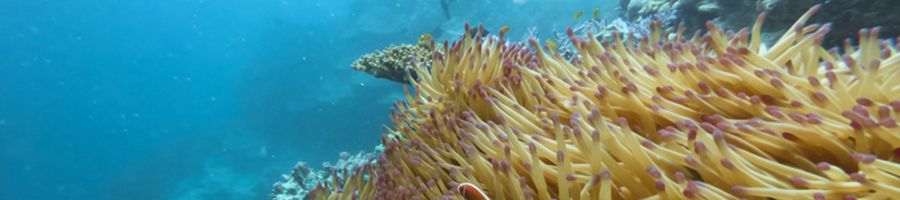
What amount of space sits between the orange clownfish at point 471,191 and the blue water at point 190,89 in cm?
1450

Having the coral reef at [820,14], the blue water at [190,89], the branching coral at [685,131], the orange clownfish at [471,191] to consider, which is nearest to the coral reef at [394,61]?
the coral reef at [820,14]

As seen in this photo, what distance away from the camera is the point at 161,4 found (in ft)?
190

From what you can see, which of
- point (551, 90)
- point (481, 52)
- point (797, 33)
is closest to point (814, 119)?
point (797, 33)

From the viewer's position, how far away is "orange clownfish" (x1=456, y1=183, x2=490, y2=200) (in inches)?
53.1

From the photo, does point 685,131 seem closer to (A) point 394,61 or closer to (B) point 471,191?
(B) point 471,191

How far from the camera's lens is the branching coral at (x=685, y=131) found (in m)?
1.06

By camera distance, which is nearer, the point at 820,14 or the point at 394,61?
the point at 820,14

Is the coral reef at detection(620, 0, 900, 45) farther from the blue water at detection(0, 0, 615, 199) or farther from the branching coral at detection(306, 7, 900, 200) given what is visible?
the blue water at detection(0, 0, 615, 199)

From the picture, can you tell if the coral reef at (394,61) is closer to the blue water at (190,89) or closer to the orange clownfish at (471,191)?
the orange clownfish at (471,191)

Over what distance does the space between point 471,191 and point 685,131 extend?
54cm

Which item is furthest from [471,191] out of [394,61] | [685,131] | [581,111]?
[394,61]

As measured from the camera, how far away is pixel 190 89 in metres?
47.6

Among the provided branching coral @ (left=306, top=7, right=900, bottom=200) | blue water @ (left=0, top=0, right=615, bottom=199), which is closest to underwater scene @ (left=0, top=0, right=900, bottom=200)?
branching coral @ (left=306, top=7, right=900, bottom=200)

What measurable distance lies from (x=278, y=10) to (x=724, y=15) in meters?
58.5
